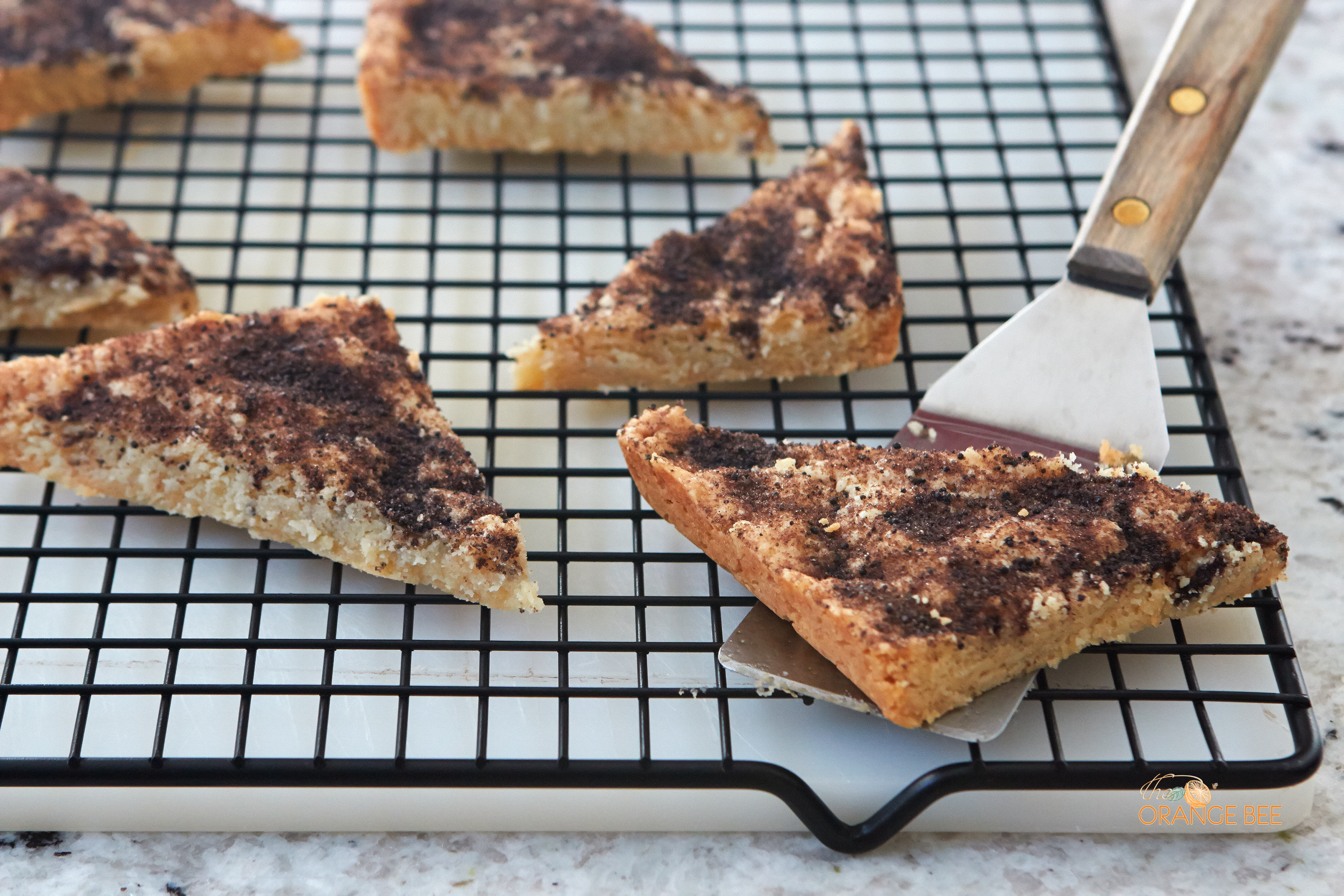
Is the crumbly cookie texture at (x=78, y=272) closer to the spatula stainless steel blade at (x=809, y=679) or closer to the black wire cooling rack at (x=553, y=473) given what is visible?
the black wire cooling rack at (x=553, y=473)

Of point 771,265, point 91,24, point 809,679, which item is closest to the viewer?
point 809,679

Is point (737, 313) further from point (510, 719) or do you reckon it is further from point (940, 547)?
point (510, 719)

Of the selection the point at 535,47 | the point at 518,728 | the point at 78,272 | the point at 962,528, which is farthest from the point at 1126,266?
the point at 78,272

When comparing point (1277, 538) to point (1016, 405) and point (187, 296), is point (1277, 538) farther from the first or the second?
point (187, 296)

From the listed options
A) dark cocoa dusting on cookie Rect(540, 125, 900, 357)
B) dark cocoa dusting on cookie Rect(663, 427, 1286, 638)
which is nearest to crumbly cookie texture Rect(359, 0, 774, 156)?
dark cocoa dusting on cookie Rect(540, 125, 900, 357)

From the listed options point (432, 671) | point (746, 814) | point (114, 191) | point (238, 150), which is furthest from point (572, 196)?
point (746, 814)

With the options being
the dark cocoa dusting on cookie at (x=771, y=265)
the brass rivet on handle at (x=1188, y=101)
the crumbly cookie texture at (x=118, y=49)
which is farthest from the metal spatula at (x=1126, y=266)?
the crumbly cookie texture at (x=118, y=49)

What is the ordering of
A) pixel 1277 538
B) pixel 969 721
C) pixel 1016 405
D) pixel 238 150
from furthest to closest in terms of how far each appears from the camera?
1. pixel 238 150
2. pixel 1016 405
3. pixel 1277 538
4. pixel 969 721
